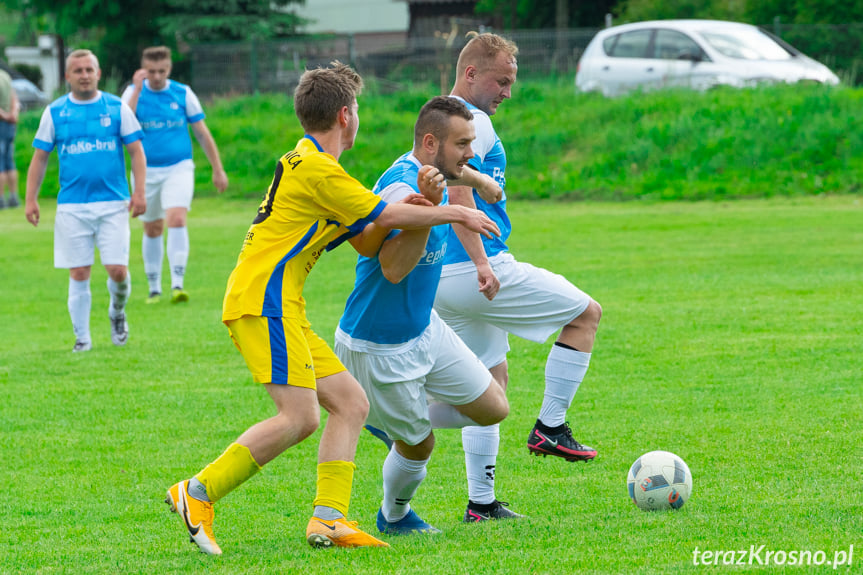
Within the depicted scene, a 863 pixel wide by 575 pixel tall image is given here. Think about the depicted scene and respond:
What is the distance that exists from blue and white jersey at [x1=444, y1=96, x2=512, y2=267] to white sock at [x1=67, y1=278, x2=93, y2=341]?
4922 mm

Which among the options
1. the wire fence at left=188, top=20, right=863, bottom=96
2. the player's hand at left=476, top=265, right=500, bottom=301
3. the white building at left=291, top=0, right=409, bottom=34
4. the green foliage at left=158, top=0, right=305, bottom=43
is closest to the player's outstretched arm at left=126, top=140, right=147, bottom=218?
the player's hand at left=476, top=265, right=500, bottom=301

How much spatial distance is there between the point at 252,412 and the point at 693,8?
2724 centimetres

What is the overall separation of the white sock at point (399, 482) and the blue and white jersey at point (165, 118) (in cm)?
785

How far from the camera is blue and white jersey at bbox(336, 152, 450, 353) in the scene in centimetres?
468

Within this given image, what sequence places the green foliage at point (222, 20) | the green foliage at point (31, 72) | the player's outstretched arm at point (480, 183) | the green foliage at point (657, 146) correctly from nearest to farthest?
the player's outstretched arm at point (480, 183) < the green foliage at point (657, 146) < the green foliage at point (222, 20) < the green foliage at point (31, 72)

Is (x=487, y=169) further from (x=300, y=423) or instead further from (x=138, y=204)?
(x=138, y=204)

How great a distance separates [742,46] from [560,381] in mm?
17581

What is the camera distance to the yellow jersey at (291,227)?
175 inches

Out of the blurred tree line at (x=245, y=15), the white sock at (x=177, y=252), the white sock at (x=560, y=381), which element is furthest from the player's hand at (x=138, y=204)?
the blurred tree line at (x=245, y=15)

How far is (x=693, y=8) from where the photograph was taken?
31812 mm

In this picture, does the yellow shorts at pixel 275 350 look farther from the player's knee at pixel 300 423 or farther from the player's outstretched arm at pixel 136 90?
the player's outstretched arm at pixel 136 90

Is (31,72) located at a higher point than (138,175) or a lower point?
lower

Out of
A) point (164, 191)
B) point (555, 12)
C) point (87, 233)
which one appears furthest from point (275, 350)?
point (555, 12)

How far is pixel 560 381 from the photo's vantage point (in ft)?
18.9
